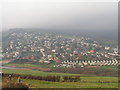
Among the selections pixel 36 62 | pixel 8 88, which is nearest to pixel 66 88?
pixel 8 88

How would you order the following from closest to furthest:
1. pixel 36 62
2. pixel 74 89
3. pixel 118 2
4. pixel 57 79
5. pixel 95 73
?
pixel 74 89 < pixel 57 79 < pixel 95 73 < pixel 36 62 < pixel 118 2

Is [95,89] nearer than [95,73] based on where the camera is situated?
Yes

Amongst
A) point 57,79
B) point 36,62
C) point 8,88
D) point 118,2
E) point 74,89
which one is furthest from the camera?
point 118,2

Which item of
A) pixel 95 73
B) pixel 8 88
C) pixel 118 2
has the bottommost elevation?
pixel 95 73

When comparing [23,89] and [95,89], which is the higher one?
[23,89]

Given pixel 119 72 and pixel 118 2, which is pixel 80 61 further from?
pixel 118 2

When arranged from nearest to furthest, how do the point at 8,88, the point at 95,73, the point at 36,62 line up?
1. the point at 8,88
2. the point at 95,73
3. the point at 36,62

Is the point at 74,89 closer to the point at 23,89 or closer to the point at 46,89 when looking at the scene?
the point at 46,89

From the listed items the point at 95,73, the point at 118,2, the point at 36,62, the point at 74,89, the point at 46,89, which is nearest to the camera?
the point at 46,89

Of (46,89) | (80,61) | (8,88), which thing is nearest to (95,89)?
(46,89)
